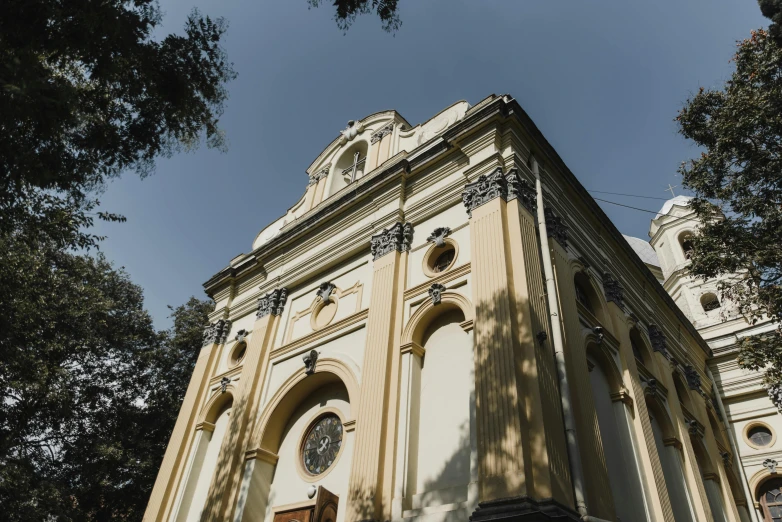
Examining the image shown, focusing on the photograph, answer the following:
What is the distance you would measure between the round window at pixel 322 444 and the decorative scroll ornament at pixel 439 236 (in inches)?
185

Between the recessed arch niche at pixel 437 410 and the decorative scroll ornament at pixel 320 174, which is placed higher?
the decorative scroll ornament at pixel 320 174

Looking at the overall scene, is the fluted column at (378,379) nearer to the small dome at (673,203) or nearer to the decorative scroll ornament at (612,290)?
the decorative scroll ornament at (612,290)

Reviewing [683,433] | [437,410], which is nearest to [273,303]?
[437,410]

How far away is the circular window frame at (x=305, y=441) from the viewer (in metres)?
11.3

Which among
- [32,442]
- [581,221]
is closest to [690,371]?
[581,221]

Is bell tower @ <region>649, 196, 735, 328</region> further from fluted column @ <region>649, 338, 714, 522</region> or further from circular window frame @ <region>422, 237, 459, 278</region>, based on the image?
circular window frame @ <region>422, 237, 459, 278</region>

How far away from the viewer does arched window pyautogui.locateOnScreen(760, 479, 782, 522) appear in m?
17.6

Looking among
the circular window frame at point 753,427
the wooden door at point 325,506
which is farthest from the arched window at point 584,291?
the circular window frame at point 753,427

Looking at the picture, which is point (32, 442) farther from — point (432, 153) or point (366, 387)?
point (432, 153)

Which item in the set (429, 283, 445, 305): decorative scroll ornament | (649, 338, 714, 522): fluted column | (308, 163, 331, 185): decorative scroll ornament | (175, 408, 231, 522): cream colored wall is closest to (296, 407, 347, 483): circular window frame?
(175, 408, 231, 522): cream colored wall

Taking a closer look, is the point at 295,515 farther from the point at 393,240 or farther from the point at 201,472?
the point at 393,240

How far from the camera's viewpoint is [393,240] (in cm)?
1264

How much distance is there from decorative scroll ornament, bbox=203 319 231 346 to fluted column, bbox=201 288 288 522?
2078 millimetres

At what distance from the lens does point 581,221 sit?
48.0 ft
